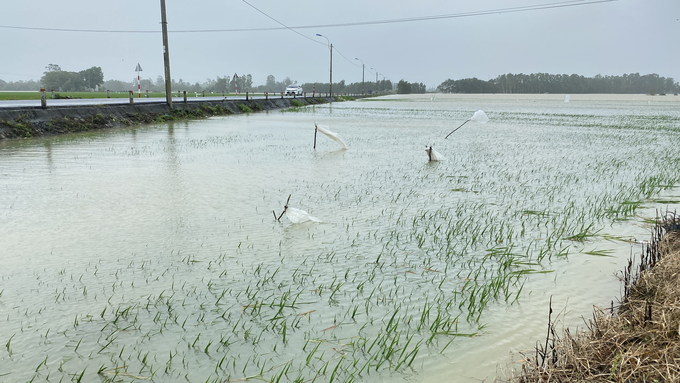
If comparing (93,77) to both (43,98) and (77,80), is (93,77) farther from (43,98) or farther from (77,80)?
(43,98)

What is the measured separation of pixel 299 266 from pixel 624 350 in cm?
285

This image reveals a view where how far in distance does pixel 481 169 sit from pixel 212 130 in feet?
39.8

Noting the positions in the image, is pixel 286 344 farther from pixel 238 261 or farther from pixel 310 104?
pixel 310 104

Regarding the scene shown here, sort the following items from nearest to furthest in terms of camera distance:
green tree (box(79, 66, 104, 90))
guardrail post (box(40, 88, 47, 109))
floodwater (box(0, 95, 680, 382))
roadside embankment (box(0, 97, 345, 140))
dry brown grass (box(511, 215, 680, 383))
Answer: dry brown grass (box(511, 215, 680, 383)), floodwater (box(0, 95, 680, 382)), roadside embankment (box(0, 97, 345, 140)), guardrail post (box(40, 88, 47, 109)), green tree (box(79, 66, 104, 90))

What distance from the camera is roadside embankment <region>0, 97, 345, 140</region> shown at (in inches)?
592

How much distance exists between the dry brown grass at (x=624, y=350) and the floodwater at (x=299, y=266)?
1.27 feet

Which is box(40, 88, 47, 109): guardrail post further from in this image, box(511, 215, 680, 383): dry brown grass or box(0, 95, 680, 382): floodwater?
box(511, 215, 680, 383): dry brown grass

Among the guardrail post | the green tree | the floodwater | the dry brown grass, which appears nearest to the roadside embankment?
the guardrail post

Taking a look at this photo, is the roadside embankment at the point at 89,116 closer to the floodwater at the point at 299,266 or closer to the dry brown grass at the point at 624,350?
the floodwater at the point at 299,266

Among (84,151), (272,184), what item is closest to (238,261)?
(272,184)

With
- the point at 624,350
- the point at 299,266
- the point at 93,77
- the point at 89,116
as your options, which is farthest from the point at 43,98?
the point at 93,77

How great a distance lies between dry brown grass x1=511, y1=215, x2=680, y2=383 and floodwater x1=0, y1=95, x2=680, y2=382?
15.3 inches

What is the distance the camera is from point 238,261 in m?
4.89

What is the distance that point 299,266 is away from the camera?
4820mm
